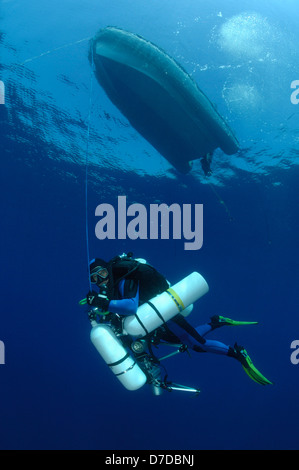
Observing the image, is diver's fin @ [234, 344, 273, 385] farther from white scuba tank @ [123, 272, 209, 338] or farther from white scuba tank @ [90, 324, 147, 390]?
white scuba tank @ [90, 324, 147, 390]

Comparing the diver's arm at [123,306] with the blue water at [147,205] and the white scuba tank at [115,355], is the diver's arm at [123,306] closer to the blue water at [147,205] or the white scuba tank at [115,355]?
the white scuba tank at [115,355]

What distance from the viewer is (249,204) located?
18.9 m

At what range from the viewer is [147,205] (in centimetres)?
2064

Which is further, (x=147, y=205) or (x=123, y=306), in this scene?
(x=147, y=205)

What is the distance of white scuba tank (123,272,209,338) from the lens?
5023 millimetres

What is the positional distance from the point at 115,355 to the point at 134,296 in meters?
1.05

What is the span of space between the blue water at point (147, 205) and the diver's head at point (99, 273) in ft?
31.4

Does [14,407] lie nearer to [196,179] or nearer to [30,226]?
[30,226]

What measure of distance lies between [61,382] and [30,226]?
2077 centimetres

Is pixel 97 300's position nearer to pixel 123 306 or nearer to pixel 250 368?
pixel 123 306

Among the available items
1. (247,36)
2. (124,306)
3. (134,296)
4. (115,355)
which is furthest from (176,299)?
(247,36)

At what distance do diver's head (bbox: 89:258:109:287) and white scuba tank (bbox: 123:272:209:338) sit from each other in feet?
2.72

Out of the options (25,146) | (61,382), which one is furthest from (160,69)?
(61,382)

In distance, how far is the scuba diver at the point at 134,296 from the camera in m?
4.71
